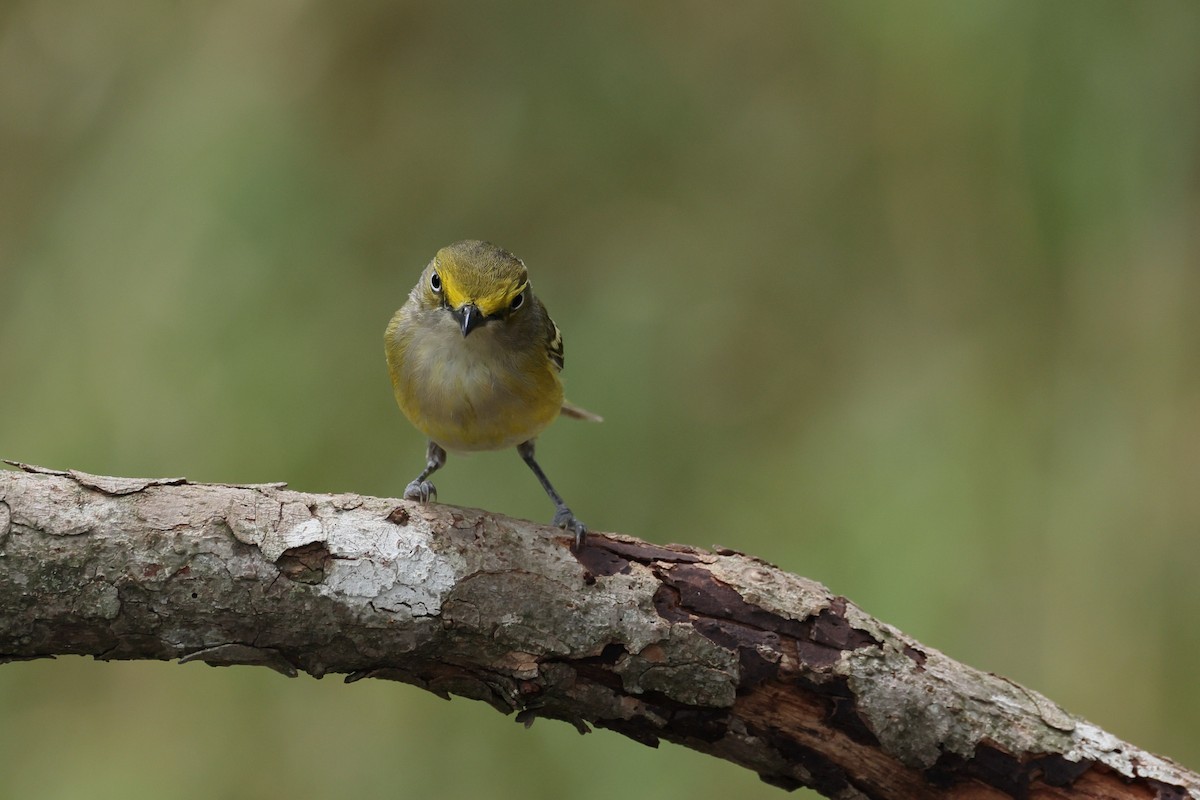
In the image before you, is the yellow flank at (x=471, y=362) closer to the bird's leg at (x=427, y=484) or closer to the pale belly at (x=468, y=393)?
the pale belly at (x=468, y=393)

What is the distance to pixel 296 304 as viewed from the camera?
5438 millimetres

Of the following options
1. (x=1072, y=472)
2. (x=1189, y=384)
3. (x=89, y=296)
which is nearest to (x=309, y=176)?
(x=89, y=296)

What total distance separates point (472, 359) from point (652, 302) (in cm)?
256

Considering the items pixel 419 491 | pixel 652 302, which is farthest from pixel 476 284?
pixel 652 302

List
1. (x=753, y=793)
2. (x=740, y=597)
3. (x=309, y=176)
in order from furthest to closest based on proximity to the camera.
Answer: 1. (x=309, y=176)
2. (x=753, y=793)
3. (x=740, y=597)

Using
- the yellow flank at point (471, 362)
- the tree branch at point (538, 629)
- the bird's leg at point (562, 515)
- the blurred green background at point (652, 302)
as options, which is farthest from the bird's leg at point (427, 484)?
the blurred green background at point (652, 302)

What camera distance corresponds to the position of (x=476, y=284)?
3.37 meters

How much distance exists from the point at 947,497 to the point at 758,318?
1340 millimetres

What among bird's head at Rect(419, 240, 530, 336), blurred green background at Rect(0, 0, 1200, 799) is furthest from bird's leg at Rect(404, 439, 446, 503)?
blurred green background at Rect(0, 0, 1200, 799)

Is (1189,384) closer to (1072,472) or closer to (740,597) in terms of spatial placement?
(1072,472)

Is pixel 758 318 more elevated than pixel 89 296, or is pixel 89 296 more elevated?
pixel 758 318

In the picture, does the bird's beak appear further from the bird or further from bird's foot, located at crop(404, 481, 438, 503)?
bird's foot, located at crop(404, 481, 438, 503)

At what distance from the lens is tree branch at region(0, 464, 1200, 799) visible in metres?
2.31

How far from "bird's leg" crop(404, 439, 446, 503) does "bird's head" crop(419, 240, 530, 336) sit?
54 cm
